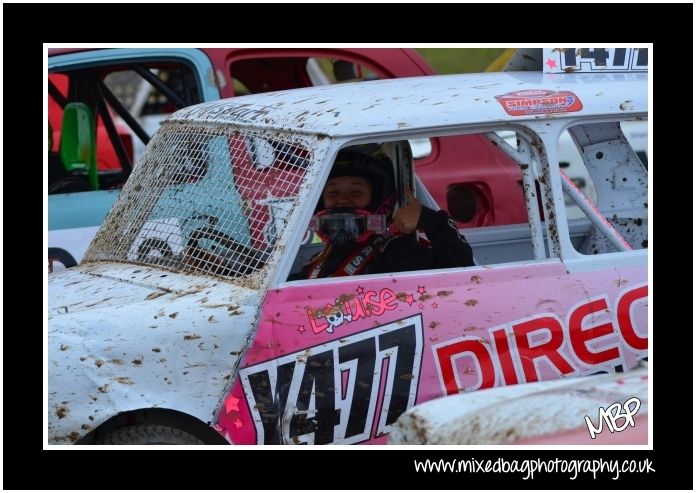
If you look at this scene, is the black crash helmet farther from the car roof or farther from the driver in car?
the car roof

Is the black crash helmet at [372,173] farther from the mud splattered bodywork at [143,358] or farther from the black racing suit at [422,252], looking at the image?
the mud splattered bodywork at [143,358]

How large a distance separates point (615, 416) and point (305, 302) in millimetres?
1178

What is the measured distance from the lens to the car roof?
3.96 metres

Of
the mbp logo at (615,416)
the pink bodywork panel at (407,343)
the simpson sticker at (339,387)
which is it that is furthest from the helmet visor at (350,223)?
the mbp logo at (615,416)

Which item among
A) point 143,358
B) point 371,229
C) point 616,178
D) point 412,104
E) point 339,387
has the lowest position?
point 339,387

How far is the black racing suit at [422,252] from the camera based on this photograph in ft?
14.3

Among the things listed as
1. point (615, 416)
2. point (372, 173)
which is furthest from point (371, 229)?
point (615, 416)

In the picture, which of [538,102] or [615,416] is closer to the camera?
[615,416]

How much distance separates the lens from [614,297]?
4.02m

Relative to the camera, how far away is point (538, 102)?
4148 millimetres

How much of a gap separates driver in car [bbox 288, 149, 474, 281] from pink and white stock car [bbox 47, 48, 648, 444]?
14.5 inches

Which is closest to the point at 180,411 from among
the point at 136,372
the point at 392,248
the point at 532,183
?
the point at 136,372

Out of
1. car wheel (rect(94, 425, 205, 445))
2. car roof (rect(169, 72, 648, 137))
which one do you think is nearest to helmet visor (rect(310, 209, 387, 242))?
car roof (rect(169, 72, 648, 137))

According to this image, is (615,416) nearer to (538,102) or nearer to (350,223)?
(538,102)
